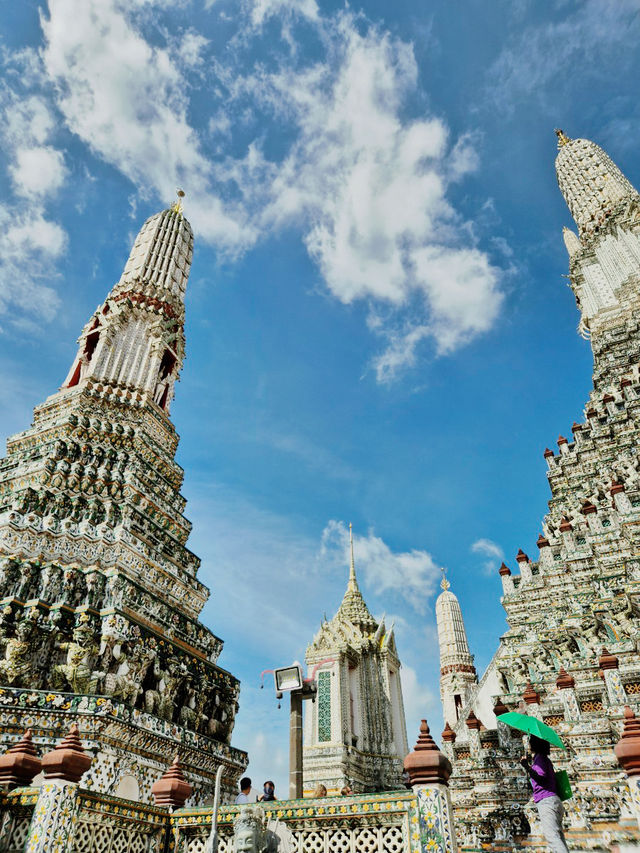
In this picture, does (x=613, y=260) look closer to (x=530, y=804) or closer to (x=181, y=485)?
(x=181, y=485)

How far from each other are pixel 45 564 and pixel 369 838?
9122 mm

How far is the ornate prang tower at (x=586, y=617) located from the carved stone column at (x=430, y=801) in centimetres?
277

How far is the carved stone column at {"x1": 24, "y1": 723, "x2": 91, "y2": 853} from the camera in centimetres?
577

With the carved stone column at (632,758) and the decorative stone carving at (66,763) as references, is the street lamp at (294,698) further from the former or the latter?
the carved stone column at (632,758)

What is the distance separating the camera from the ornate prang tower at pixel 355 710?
29.2m

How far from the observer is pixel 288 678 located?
774 centimetres

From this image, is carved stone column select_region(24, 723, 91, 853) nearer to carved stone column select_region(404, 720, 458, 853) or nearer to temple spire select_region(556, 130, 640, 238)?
carved stone column select_region(404, 720, 458, 853)

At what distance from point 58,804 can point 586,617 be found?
1370 cm

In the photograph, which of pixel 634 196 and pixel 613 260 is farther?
pixel 634 196

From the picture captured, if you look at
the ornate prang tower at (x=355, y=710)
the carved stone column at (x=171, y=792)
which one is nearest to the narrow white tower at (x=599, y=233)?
the ornate prang tower at (x=355, y=710)

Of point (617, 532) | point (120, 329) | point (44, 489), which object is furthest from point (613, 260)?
point (44, 489)

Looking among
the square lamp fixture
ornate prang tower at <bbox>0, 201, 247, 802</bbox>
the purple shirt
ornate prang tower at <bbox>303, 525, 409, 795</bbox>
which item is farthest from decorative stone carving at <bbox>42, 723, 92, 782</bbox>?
ornate prang tower at <bbox>303, 525, 409, 795</bbox>

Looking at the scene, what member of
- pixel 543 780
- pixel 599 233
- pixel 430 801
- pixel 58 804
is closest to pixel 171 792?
pixel 58 804

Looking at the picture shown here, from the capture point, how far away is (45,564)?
12.4 m
